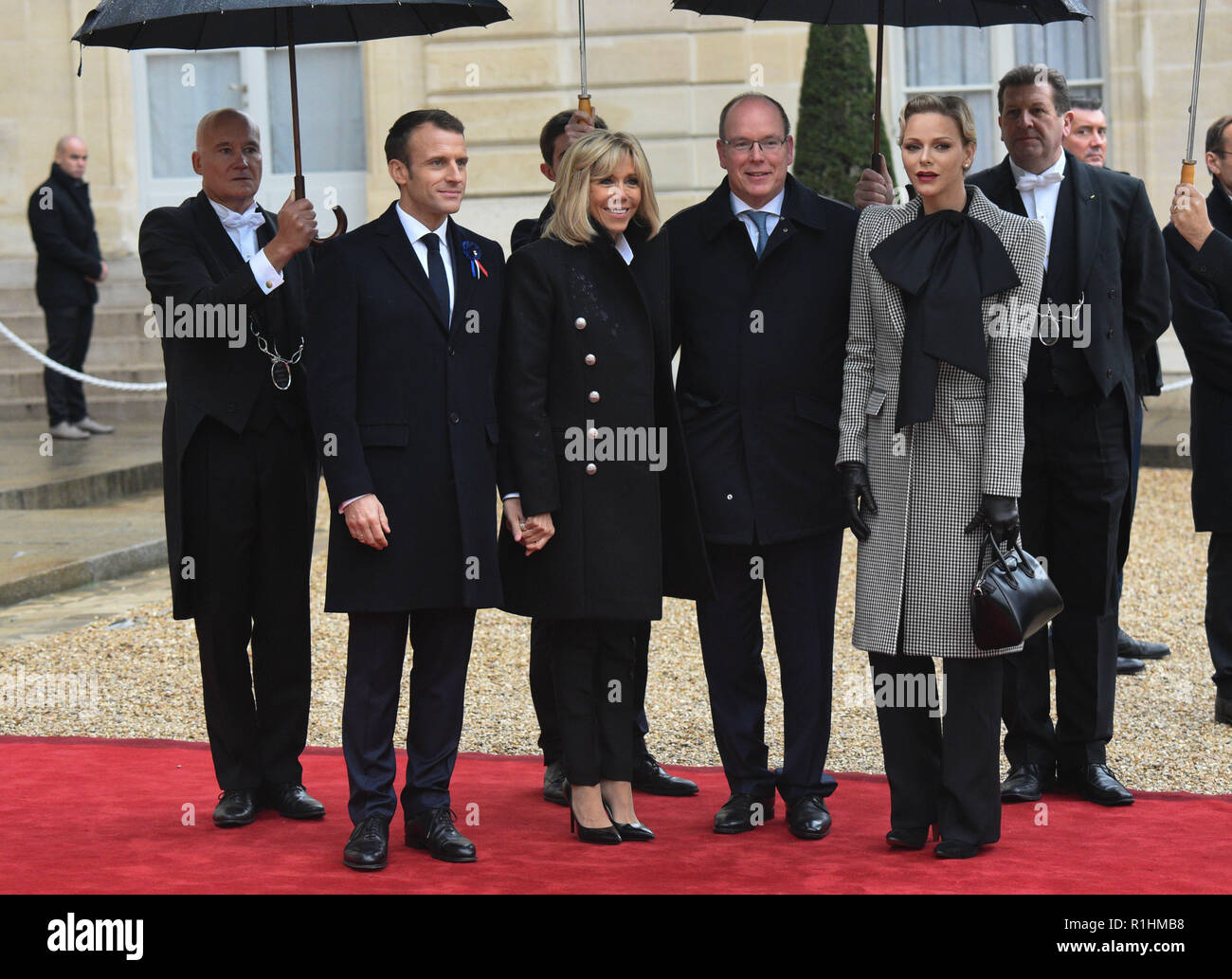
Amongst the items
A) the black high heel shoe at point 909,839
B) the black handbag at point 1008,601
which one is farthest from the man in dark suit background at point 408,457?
the black handbag at point 1008,601

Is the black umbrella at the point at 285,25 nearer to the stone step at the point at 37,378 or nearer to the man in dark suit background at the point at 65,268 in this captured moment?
the man in dark suit background at the point at 65,268

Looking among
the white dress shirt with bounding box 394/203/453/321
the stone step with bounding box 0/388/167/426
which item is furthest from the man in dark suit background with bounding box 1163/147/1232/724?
the stone step with bounding box 0/388/167/426

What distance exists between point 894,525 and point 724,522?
50 centimetres

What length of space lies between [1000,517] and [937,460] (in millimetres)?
219

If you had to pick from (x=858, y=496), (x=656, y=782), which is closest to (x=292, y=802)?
(x=656, y=782)

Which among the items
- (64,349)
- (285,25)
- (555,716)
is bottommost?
(555,716)

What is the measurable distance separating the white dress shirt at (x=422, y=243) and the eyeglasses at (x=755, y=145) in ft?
2.70

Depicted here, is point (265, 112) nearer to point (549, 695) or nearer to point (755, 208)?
point (549, 695)

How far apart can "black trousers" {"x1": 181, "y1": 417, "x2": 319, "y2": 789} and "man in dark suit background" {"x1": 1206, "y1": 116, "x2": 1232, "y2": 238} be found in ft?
11.0

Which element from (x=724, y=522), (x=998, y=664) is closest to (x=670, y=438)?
(x=724, y=522)

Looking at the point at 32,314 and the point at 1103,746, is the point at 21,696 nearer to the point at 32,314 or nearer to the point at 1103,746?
the point at 1103,746

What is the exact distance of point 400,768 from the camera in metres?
5.87

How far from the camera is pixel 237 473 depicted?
5250 millimetres

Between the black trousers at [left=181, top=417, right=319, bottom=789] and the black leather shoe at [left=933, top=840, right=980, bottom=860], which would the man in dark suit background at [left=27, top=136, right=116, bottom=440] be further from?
the black leather shoe at [left=933, top=840, right=980, bottom=860]
